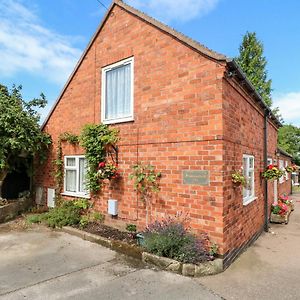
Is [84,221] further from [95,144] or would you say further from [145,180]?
[145,180]

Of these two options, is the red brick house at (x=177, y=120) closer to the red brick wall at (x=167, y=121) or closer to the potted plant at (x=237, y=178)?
the red brick wall at (x=167, y=121)

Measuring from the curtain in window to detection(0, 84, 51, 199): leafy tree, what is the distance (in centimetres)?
309

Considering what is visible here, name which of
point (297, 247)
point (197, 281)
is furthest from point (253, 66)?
point (197, 281)

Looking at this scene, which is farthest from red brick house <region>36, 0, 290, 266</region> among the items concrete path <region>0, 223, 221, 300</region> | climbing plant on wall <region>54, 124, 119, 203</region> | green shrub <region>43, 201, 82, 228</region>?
concrete path <region>0, 223, 221, 300</region>

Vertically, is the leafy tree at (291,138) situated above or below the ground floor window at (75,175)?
above

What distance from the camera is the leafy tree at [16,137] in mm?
8156

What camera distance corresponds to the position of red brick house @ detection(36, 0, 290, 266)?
5141mm

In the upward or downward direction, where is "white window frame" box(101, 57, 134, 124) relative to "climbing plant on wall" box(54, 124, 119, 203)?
upward

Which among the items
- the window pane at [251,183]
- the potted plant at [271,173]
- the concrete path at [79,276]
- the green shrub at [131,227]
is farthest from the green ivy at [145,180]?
the potted plant at [271,173]

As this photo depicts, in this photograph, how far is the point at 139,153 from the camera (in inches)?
253

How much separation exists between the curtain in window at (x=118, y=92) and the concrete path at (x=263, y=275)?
4.35 meters

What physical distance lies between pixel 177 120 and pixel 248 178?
2.76 metres

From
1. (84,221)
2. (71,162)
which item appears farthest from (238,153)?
(71,162)

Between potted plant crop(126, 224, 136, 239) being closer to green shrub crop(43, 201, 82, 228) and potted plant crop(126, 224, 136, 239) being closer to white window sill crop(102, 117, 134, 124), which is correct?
green shrub crop(43, 201, 82, 228)
